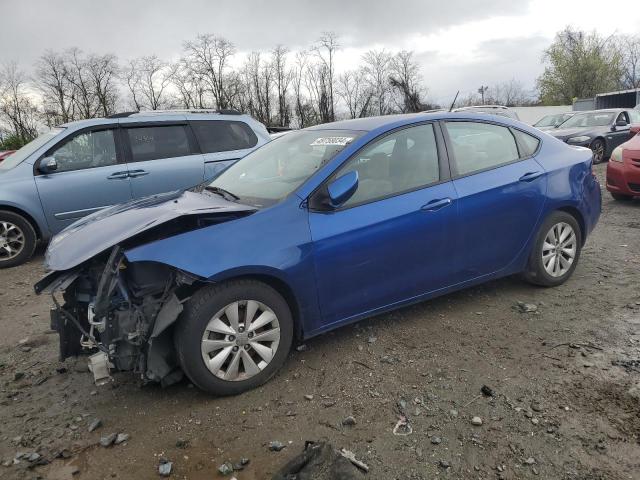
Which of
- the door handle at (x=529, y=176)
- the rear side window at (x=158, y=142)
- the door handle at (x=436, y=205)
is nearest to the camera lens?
the door handle at (x=436, y=205)

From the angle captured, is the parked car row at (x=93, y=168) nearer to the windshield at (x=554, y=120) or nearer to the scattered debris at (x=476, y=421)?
the scattered debris at (x=476, y=421)

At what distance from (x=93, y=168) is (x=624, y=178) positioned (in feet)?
26.5

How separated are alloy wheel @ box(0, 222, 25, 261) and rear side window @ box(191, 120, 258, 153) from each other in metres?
2.68

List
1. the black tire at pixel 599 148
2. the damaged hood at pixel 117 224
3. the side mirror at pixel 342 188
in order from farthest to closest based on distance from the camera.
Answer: the black tire at pixel 599 148 → the side mirror at pixel 342 188 → the damaged hood at pixel 117 224

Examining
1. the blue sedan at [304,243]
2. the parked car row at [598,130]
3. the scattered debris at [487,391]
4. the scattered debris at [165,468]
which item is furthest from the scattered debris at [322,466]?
the parked car row at [598,130]

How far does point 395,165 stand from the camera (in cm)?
371

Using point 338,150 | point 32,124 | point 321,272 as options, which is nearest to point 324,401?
point 321,272

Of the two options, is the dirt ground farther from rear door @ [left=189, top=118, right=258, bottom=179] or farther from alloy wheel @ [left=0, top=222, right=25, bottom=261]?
rear door @ [left=189, top=118, right=258, bottom=179]

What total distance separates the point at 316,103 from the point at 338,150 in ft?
112

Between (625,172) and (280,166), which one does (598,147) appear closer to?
(625,172)

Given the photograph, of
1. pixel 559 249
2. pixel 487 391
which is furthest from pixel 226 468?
pixel 559 249

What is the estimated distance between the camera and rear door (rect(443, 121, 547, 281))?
3854mm

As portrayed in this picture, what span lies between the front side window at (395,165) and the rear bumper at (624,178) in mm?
5815

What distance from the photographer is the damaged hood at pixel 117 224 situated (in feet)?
9.66
